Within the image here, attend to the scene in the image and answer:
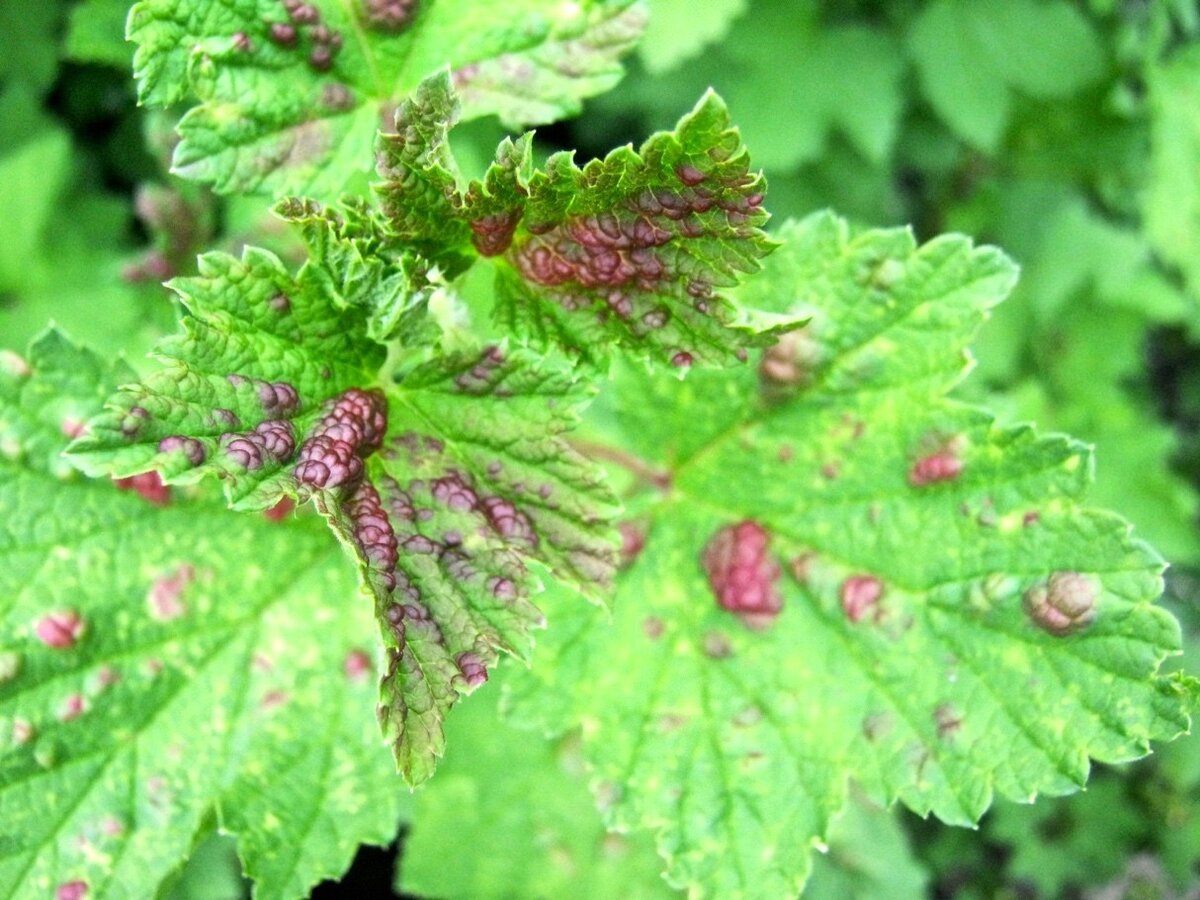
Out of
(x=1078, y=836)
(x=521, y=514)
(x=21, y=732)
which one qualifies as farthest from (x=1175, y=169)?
(x=21, y=732)

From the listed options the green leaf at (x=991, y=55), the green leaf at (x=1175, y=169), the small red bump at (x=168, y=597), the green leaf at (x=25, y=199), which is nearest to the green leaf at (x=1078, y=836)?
the green leaf at (x=1175, y=169)

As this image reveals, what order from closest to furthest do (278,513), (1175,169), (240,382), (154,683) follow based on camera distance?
1. (240,382)
2. (154,683)
3. (278,513)
4. (1175,169)

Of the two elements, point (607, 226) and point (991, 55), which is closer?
point (607, 226)

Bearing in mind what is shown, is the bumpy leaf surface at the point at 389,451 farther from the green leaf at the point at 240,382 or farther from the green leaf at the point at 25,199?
the green leaf at the point at 25,199

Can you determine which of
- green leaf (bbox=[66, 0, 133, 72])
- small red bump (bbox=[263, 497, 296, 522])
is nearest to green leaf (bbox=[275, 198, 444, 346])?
small red bump (bbox=[263, 497, 296, 522])

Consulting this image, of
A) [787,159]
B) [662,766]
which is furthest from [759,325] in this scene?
[787,159]

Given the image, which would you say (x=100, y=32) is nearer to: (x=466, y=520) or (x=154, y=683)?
(x=154, y=683)

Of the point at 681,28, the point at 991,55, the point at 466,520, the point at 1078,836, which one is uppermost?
the point at 991,55

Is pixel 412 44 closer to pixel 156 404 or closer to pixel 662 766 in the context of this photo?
pixel 156 404
